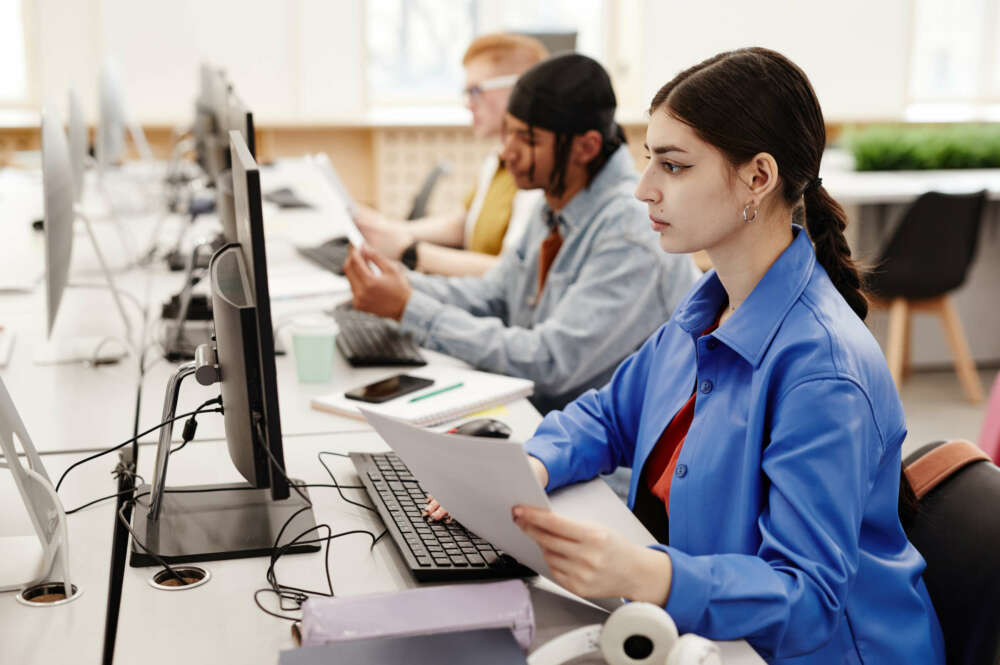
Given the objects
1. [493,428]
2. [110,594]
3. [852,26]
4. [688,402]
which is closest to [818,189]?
[688,402]

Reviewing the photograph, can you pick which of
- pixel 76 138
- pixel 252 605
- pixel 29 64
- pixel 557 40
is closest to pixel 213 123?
pixel 76 138

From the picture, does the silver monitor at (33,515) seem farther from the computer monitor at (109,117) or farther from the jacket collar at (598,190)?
the computer monitor at (109,117)

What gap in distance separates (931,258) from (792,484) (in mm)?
3376

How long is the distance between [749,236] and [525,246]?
1254 mm

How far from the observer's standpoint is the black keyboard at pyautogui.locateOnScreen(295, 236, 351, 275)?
112 inches

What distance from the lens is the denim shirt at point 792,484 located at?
1007 mm

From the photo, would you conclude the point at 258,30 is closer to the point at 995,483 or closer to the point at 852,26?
the point at 852,26

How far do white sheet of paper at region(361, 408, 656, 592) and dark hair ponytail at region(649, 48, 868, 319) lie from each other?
0.47 metres

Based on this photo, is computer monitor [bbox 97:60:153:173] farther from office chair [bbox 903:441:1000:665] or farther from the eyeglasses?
office chair [bbox 903:441:1000:665]

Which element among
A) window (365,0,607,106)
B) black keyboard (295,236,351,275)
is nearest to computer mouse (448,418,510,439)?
black keyboard (295,236,351,275)

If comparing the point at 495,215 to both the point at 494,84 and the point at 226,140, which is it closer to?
the point at 494,84

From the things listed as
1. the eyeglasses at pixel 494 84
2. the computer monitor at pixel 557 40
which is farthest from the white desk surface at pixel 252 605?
the computer monitor at pixel 557 40

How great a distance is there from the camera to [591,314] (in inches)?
78.0

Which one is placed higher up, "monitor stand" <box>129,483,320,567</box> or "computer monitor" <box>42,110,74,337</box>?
"computer monitor" <box>42,110,74,337</box>
